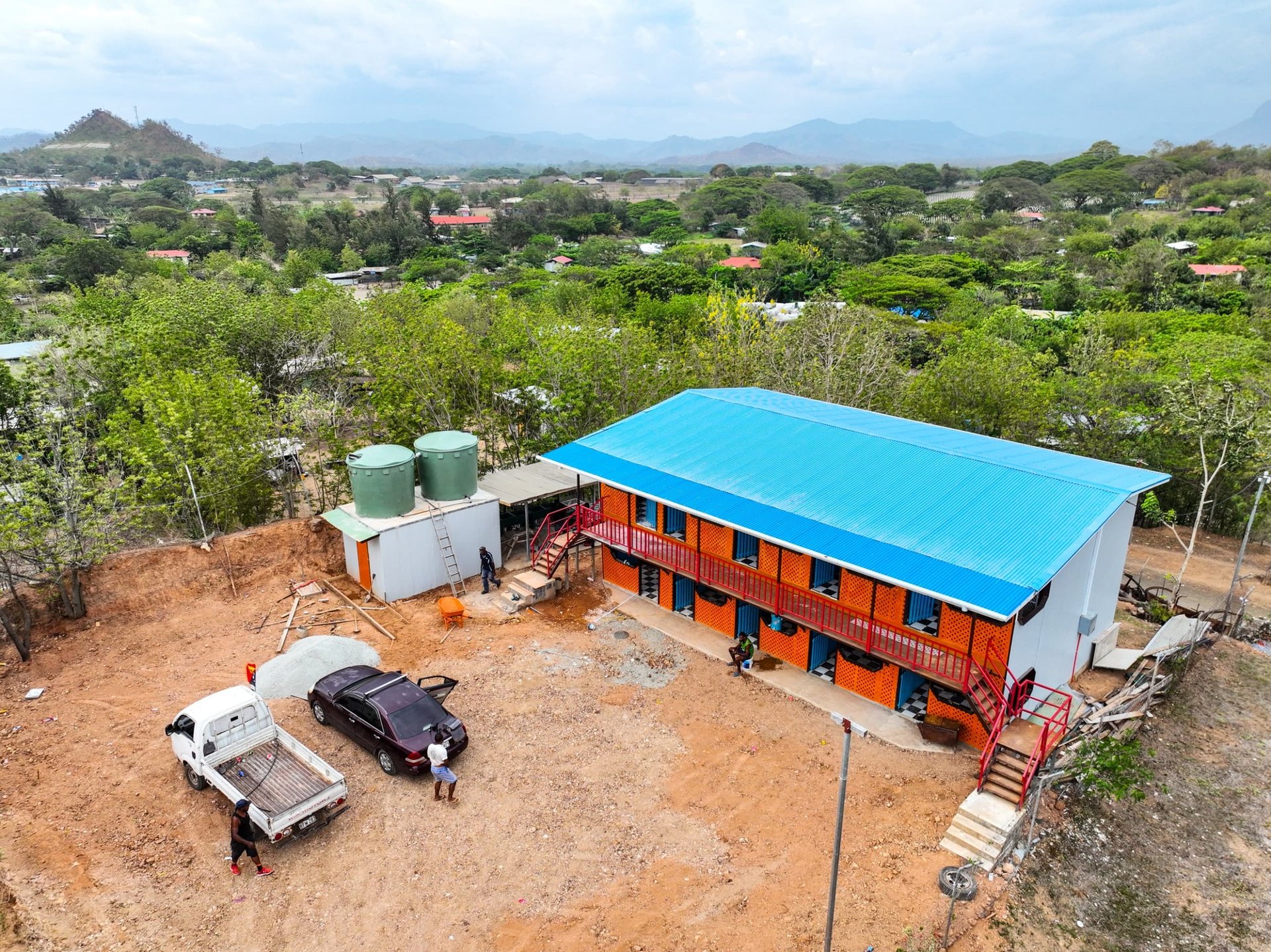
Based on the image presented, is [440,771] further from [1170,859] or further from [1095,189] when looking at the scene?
[1095,189]

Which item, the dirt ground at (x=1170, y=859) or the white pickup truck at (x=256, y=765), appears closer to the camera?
the dirt ground at (x=1170, y=859)

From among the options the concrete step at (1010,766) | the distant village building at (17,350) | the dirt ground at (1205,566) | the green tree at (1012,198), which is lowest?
the dirt ground at (1205,566)

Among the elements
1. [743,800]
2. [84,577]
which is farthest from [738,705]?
[84,577]

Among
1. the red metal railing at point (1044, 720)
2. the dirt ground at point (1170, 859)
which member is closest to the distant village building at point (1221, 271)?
the dirt ground at point (1170, 859)

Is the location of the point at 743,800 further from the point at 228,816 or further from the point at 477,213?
the point at 477,213

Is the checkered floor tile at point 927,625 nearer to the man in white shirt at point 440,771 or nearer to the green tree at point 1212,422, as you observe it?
the man in white shirt at point 440,771

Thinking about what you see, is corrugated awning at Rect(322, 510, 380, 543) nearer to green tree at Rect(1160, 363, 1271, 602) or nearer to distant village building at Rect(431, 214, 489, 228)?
green tree at Rect(1160, 363, 1271, 602)

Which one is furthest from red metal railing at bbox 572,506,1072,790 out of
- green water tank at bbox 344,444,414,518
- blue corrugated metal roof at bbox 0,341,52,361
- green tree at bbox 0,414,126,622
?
blue corrugated metal roof at bbox 0,341,52,361
